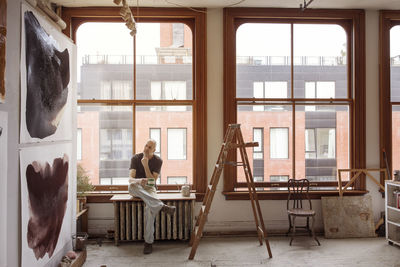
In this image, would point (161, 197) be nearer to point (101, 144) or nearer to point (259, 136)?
point (101, 144)

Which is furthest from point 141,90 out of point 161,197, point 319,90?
point 319,90

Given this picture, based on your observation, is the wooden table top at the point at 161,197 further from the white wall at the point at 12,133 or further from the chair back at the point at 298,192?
the white wall at the point at 12,133

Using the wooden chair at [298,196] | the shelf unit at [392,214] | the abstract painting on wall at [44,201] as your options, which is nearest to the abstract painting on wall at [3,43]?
the abstract painting on wall at [44,201]

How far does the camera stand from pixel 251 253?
468 cm

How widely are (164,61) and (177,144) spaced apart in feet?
5.02

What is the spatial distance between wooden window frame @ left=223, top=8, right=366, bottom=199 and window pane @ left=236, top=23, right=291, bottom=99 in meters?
0.14

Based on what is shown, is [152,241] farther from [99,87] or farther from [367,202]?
[367,202]

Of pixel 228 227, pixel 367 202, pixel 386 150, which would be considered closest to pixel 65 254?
pixel 228 227

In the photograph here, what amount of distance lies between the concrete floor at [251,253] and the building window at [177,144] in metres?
1.49

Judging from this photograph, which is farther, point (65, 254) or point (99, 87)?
point (99, 87)

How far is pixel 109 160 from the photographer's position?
5.57m

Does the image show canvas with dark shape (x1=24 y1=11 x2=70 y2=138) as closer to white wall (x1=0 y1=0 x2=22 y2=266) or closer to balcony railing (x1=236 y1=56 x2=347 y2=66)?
white wall (x1=0 y1=0 x2=22 y2=266)

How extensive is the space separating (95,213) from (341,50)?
17.8 ft

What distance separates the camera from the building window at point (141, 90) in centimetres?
557
